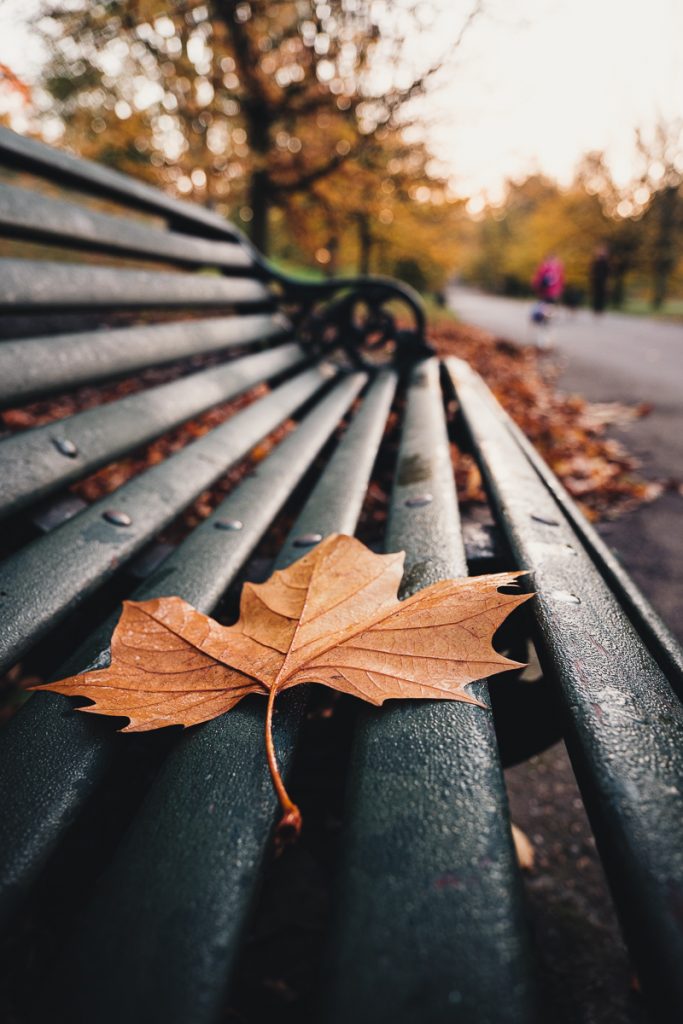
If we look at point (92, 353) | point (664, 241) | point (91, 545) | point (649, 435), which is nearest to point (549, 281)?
point (649, 435)

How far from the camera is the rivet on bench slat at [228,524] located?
0.89m

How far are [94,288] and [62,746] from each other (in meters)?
1.09

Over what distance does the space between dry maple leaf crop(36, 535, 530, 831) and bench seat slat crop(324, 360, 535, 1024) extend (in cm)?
3

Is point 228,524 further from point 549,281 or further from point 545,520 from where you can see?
point 549,281

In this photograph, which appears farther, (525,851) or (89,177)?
(89,177)

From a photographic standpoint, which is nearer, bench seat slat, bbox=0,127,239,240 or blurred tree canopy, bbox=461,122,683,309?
bench seat slat, bbox=0,127,239,240

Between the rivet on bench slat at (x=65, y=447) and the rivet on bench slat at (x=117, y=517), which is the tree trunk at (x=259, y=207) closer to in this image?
the rivet on bench slat at (x=65, y=447)

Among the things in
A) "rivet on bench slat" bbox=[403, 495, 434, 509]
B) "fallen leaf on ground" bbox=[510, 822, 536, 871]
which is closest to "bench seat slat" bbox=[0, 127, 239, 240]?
"rivet on bench slat" bbox=[403, 495, 434, 509]

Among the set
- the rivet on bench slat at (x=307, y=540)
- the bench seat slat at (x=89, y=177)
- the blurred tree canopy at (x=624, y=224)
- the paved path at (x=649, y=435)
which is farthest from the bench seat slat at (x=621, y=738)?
the blurred tree canopy at (x=624, y=224)

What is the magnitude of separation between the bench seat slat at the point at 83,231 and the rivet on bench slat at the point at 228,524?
74 cm

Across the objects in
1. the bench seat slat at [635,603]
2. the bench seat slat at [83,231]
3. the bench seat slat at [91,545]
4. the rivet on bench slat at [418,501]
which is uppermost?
the bench seat slat at [83,231]

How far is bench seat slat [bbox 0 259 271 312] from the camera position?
1.00 m

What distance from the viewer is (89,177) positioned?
137 centimetres

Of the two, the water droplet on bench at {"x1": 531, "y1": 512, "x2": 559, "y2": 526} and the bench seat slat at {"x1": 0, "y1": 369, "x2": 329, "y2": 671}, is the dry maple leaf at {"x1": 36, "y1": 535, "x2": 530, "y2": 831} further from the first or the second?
the water droplet on bench at {"x1": 531, "y1": 512, "x2": 559, "y2": 526}
